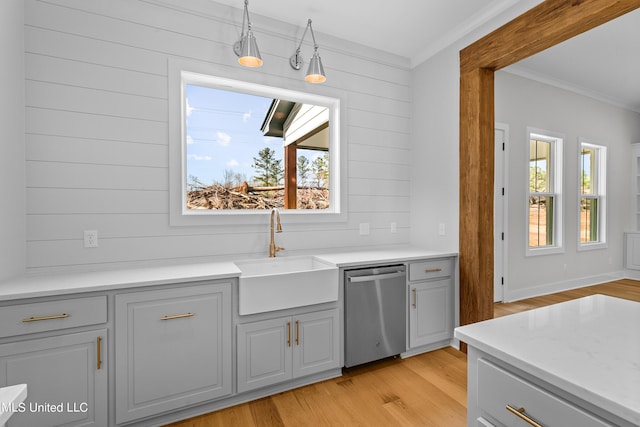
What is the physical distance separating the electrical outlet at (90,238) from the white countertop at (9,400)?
1.70m

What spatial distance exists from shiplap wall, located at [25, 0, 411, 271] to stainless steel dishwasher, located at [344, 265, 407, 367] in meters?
0.67

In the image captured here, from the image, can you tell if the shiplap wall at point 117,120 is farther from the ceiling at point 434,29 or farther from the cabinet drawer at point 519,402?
the cabinet drawer at point 519,402

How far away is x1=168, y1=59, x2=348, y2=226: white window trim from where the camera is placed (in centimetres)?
237

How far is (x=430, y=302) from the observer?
2.78 m

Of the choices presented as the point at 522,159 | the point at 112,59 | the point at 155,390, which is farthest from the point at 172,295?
the point at 522,159

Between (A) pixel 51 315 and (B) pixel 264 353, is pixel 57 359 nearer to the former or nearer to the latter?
(A) pixel 51 315

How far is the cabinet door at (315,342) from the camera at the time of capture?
2.23 metres

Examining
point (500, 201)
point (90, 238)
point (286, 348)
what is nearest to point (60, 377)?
point (90, 238)

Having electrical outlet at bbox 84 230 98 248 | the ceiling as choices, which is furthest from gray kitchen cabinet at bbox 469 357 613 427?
the ceiling

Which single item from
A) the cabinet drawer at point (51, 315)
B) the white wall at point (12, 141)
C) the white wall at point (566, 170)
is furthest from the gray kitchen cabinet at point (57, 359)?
the white wall at point (566, 170)

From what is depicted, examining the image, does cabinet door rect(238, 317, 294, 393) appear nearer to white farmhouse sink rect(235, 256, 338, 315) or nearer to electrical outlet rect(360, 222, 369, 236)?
white farmhouse sink rect(235, 256, 338, 315)

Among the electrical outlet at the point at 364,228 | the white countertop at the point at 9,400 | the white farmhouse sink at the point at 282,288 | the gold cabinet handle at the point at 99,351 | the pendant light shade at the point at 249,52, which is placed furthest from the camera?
the electrical outlet at the point at 364,228

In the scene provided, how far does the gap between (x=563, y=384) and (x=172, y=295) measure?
1844 mm

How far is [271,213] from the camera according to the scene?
8.80 feet
